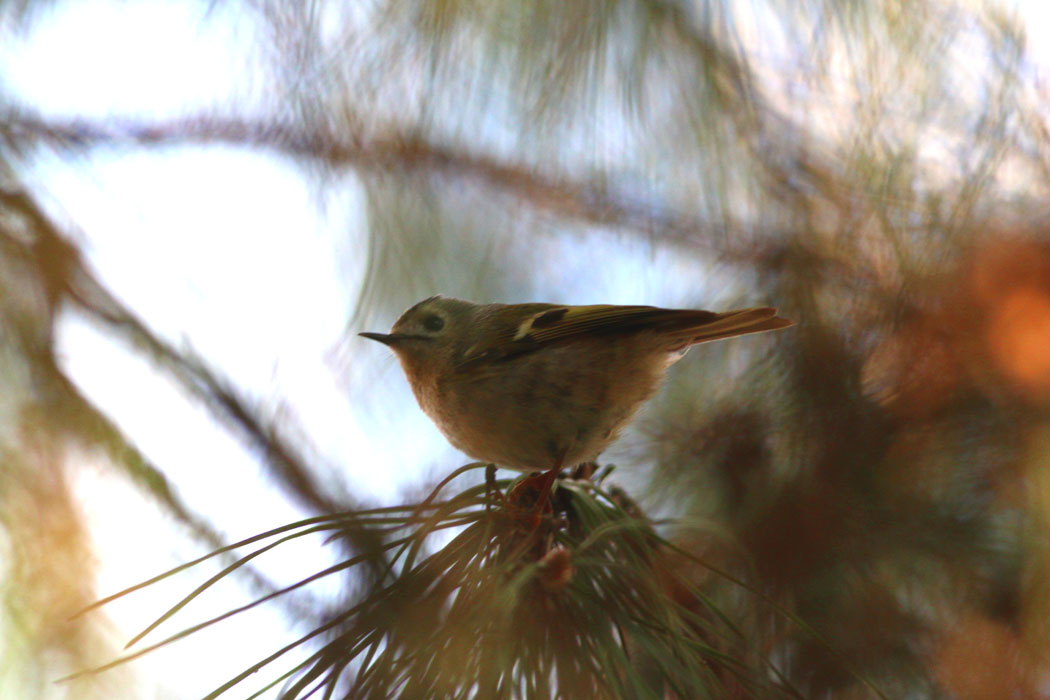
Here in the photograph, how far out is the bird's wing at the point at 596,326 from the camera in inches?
70.2

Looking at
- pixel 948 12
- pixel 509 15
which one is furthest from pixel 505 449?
pixel 948 12

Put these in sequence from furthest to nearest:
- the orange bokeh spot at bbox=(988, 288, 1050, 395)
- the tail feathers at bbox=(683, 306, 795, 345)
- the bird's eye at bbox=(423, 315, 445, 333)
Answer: the bird's eye at bbox=(423, 315, 445, 333) < the tail feathers at bbox=(683, 306, 795, 345) < the orange bokeh spot at bbox=(988, 288, 1050, 395)

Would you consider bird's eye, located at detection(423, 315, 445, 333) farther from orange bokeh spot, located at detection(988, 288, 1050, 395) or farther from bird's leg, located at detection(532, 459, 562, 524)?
orange bokeh spot, located at detection(988, 288, 1050, 395)

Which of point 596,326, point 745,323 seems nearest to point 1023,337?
point 745,323

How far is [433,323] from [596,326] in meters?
0.41

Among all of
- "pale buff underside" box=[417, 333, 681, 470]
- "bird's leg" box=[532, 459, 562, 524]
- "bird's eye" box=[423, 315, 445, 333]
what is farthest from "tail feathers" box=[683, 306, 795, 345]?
"bird's eye" box=[423, 315, 445, 333]

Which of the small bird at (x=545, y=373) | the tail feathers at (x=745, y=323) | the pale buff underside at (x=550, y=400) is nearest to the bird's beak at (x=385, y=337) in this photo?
the small bird at (x=545, y=373)

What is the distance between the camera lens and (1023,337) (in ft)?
4.87

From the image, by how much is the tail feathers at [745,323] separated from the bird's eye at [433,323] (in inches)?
25.1

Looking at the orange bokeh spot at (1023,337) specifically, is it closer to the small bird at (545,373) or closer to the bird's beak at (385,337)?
the small bird at (545,373)

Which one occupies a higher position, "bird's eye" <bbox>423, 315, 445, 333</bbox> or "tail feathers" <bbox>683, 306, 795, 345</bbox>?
"bird's eye" <bbox>423, 315, 445, 333</bbox>

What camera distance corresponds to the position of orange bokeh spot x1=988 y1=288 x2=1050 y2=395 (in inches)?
57.8

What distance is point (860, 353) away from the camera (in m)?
1.66

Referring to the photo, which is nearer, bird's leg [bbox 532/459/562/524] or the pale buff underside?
bird's leg [bbox 532/459/562/524]
